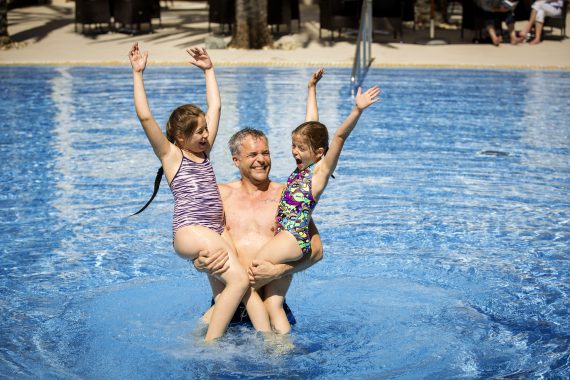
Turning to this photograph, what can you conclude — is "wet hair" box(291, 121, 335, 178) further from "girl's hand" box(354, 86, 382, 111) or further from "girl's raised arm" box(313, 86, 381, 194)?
"girl's hand" box(354, 86, 382, 111)

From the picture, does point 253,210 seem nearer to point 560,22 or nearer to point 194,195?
point 194,195

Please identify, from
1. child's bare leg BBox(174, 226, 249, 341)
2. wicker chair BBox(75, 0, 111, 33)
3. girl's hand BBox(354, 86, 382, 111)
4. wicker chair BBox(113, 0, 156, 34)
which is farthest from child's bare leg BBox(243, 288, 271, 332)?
wicker chair BBox(75, 0, 111, 33)

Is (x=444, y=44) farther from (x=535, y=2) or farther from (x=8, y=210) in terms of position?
(x=8, y=210)

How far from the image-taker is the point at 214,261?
195 inches

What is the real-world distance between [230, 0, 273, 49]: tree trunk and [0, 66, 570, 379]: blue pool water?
5190 millimetres

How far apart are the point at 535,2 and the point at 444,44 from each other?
202 cm

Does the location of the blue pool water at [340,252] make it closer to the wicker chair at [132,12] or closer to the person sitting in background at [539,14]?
the person sitting in background at [539,14]

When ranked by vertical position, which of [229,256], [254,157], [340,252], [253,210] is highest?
[254,157]

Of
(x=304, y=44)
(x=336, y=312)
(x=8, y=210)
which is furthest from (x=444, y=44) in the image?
(x=336, y=312)

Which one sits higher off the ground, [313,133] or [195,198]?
[313,133]

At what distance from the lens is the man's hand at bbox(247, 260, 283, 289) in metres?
5.08

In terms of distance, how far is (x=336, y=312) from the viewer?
6066 millimetres

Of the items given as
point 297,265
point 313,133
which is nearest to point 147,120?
point 313,133

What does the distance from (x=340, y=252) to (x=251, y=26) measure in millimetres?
12247
